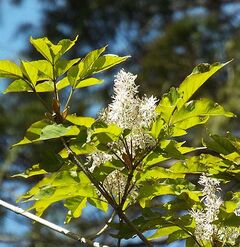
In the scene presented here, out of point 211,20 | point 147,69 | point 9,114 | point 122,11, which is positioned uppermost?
point 122,11

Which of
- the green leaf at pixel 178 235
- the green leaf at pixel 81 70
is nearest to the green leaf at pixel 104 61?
the green leaf at pixel 81 70

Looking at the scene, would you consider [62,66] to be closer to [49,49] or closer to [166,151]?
[49,49]

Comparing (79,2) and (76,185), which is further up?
(79,2)

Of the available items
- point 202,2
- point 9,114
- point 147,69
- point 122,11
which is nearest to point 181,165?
point 9,114

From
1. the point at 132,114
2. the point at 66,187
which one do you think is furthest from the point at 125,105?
the point at 66,187

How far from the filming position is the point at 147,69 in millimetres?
3936

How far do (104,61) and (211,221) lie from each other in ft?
0.70

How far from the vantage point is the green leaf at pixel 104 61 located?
2.45ft

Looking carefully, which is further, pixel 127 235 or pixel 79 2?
pixel 79 2

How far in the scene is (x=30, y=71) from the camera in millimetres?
738

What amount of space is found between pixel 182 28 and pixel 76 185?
3304 millimetres

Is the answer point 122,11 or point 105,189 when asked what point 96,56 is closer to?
point 105,189

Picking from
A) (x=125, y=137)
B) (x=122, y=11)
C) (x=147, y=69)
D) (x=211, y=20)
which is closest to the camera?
(x=125, y=137)

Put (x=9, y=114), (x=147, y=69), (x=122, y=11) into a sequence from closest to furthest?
(x=9, y=114)
(x=147, y=69)
(x=122, y=11)
